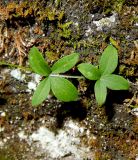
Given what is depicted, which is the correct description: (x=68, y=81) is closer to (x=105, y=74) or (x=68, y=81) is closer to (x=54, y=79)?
(x=54, y=79)

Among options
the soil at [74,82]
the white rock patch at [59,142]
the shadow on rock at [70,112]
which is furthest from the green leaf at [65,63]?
the white rock patch at [59,142]

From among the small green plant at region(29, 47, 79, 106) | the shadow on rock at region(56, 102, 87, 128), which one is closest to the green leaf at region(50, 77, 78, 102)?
the small green plant at region(29, 47, 79, 106)

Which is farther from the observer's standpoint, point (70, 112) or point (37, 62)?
point (70, 112)

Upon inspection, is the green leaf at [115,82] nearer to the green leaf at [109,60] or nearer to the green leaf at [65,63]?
the green leaf at [109,60]

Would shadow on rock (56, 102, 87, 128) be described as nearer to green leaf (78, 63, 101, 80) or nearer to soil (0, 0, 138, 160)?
soil (0, 0, 138, 160)

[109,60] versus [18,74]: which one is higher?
[109,60]

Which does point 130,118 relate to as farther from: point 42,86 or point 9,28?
point 9,28

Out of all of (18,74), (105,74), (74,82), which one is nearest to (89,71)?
(105,74)
